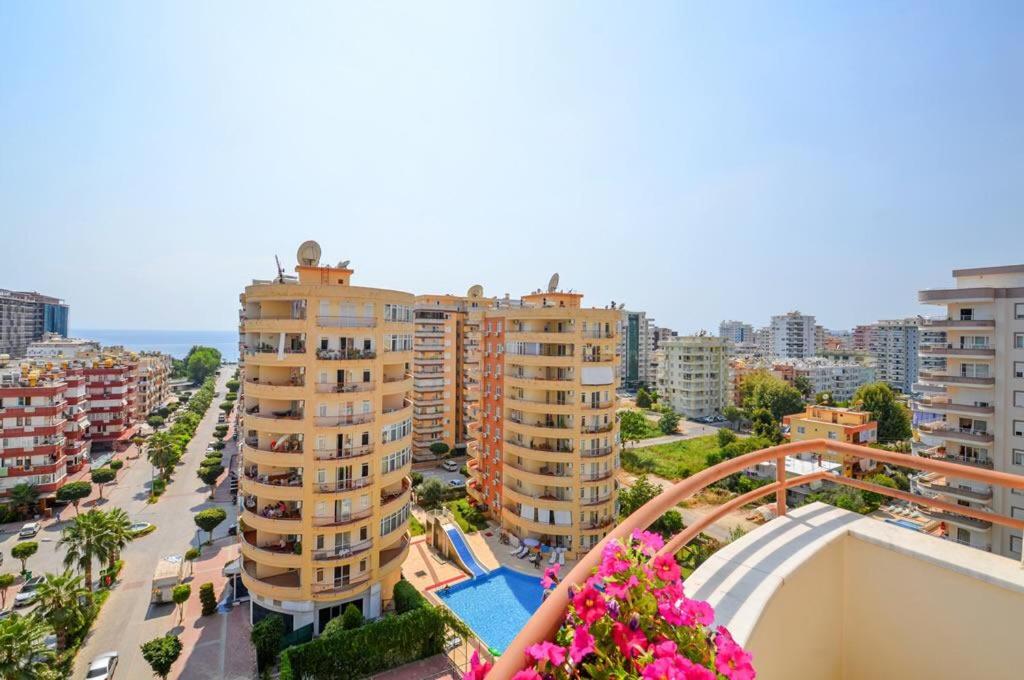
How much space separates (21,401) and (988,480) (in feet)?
170

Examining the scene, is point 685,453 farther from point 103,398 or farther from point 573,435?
point 103,398

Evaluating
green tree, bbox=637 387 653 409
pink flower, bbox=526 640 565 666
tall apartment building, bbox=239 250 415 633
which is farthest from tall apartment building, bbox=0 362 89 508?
green tree, bbox=637 387 653 409

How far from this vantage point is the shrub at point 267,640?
18.5 m

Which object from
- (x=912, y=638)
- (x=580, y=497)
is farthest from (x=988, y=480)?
(x=580, y=497)

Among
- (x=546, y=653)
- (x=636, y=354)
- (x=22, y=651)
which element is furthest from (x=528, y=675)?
(x=636, y=354)

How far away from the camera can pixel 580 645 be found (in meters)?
1.88

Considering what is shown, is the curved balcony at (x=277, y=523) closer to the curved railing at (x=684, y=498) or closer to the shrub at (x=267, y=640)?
the shrub at (x=267, y=640)

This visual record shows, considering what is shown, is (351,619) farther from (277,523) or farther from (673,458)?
(673,458)

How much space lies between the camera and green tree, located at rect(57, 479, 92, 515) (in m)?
36.5

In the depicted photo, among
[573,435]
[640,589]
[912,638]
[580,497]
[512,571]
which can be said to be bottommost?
[512,571]

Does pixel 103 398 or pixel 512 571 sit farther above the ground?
pixel 103 398

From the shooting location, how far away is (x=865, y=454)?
419cm

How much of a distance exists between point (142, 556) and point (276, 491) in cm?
1814

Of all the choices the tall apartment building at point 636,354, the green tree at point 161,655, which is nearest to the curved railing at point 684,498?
the green tree at point 161,655
